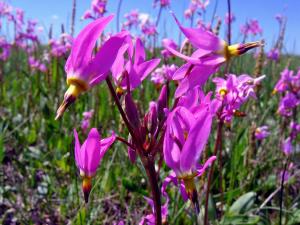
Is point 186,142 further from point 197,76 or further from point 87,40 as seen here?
point 87,40

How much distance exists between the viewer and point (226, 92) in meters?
1.42

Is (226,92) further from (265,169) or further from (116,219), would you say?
(265,169)

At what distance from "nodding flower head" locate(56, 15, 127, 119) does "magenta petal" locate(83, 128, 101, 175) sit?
9 centimetres

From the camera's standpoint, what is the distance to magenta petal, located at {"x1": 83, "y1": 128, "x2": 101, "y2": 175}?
0.79 m

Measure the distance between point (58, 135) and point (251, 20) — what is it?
4701 millimetres

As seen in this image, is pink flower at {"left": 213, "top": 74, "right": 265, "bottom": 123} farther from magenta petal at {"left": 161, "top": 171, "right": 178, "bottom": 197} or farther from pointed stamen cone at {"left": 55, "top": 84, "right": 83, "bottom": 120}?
pointed stamen cone at {"left": 55, "top": 84, "right": 83, "bottom": 120}

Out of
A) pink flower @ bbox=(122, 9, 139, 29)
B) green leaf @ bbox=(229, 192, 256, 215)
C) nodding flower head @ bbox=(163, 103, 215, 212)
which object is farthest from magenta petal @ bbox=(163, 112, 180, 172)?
pink flower @ bbox=(122, 9, 139, 29)

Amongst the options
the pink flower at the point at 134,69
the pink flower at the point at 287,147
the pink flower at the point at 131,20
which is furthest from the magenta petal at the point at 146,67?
the pink flower at the point at 131,20

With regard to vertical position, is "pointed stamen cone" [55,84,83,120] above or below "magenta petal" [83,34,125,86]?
below

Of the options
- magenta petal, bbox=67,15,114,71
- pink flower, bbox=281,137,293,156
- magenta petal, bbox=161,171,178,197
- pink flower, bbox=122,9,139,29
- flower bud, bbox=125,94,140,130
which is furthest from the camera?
pink flower, bbox=122,9,139,29

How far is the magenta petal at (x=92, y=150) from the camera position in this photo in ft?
2.60

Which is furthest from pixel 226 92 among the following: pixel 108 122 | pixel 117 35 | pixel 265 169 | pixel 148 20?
pixel 148 20

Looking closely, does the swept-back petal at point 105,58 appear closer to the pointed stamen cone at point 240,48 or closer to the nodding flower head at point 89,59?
the nodding flower head at point 89,59

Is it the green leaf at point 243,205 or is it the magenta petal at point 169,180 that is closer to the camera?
the magenta petal at point 169,180
